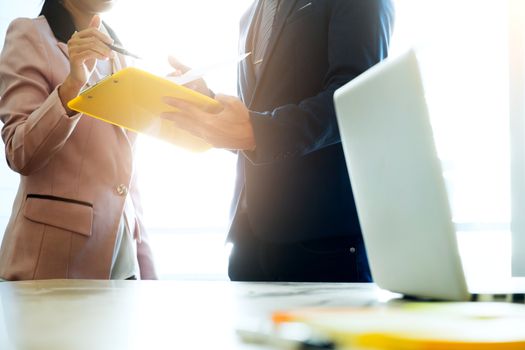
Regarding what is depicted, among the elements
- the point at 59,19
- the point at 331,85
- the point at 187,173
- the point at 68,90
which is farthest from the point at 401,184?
Answer: the point at 187,173

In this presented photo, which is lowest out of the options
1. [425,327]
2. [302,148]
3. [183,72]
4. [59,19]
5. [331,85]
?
[425,327]

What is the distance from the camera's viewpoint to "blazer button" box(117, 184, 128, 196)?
4.24 feet

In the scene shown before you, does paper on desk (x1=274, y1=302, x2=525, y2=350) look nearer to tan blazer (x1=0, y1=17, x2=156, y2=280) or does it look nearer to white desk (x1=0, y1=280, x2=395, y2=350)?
white desk (x1=0, y1=280, x2=395, y2=350)

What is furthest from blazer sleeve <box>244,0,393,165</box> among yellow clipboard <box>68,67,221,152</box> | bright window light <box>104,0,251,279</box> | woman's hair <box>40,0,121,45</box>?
bright window light <box>104,0,251,279</box>

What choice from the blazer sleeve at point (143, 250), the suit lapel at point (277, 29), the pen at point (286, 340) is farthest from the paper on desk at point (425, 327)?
the blazer sleeve at point (143, 250)

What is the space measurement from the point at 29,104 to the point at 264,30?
23.3 inches

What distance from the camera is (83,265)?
1.22 meters

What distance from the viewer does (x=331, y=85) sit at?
1.01 meters

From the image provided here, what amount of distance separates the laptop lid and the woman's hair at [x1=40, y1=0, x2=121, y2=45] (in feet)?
3.50

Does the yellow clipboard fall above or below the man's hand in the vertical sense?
above

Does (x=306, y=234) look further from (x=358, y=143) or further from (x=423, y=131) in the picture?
(x=423, y=131)

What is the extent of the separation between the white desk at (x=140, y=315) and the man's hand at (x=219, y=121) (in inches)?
12.0

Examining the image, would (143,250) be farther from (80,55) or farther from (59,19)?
(59,19)

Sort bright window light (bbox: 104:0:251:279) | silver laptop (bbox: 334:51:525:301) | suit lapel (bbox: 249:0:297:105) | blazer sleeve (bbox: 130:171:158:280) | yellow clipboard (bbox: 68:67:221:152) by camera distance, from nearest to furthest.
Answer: silver laptop (bbox: 334:51:525:301) → yellow clipboard (bbox: 68:67:221:152) → suit lapel (bbox: 249:0:297:105) → blazer sleeve (bbox: 130:171:158:280) → bright window light (bbox: 104:0:251:279)
